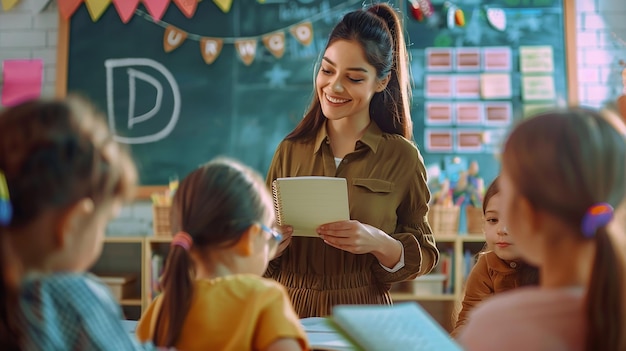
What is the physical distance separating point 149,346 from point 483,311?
1.49 feet

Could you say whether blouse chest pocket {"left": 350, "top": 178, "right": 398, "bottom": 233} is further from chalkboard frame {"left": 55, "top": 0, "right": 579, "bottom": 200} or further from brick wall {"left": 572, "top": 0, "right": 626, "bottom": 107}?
brick wall {"left": 572, "top": 0, "right": 626, "bottom": 107}

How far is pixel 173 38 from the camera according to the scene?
439cm

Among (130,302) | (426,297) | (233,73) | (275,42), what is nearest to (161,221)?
(130,302)

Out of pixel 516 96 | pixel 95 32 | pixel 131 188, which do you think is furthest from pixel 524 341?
pixel 95 32

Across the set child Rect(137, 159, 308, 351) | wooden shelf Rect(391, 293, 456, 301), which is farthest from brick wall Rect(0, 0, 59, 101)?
child Rect(137, 159, 308, 351)

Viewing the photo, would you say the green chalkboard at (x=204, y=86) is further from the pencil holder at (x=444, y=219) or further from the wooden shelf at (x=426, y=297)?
the wooden shelf at (x=426, y=297)

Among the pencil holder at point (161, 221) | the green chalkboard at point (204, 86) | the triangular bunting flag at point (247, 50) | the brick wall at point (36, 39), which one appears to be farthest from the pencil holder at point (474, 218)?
the brick wall at point (36, 39)

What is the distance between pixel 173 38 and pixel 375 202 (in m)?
2.90

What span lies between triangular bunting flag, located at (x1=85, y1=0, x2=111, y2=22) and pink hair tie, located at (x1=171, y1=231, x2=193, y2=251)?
11.6ft

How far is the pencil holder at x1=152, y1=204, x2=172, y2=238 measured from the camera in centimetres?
414

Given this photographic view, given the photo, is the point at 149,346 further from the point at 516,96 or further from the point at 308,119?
the point at 516,96

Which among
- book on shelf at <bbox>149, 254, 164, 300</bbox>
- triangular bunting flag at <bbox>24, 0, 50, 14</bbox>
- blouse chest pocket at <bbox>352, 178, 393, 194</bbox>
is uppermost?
triangular bunting flag at <bbox>24, 0, 50, 14</bbox>

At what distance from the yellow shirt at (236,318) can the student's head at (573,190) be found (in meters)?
0.40

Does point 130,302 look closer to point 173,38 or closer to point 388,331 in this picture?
point 173,38
